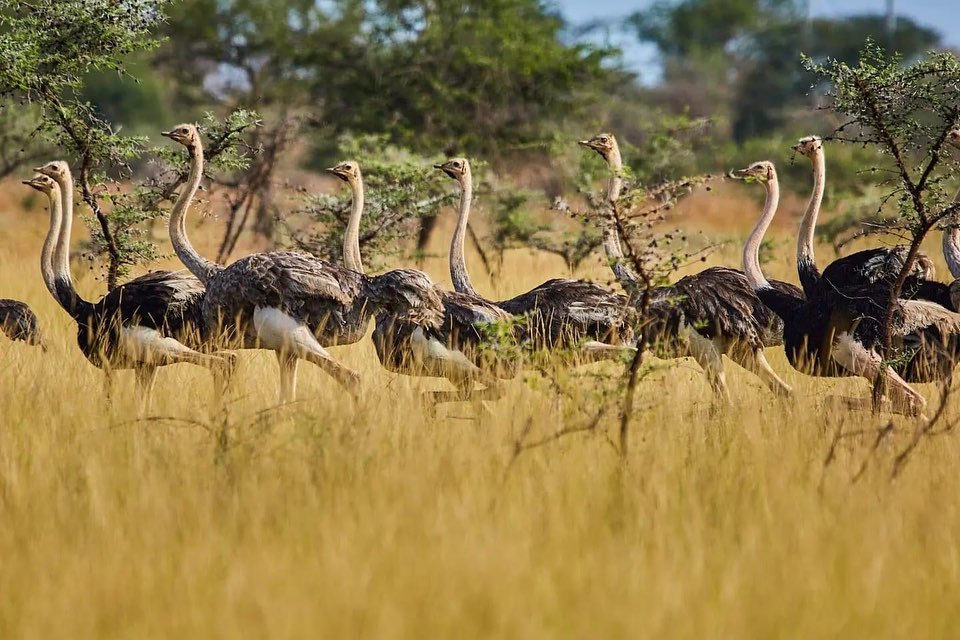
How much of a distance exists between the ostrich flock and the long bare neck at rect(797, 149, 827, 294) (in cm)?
1

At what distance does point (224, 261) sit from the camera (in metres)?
11.4

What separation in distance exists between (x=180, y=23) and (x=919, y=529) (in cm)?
1967

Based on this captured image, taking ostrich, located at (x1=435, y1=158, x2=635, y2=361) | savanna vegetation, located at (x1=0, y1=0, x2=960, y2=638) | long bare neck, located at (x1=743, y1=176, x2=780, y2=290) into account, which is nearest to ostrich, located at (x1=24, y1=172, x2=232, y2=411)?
savanna vegetation, located at (x1=0, y1=0, x2=960, y2=638)

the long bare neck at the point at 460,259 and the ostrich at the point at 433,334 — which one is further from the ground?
the long bare neck at the point at 460,259

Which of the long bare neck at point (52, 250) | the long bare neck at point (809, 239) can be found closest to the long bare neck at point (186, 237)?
the long bare neck at point (52, 250)

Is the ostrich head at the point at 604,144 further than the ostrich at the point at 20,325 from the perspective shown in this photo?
Yes

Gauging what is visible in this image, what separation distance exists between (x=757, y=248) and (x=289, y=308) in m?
2.26

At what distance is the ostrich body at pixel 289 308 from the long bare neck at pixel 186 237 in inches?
15.7

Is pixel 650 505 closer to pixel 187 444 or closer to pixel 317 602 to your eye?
pixel 317 602

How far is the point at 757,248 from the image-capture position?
6.78 metres

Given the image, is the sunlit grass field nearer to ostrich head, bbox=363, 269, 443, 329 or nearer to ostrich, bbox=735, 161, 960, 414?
ostrich, bbox=735, 161, 960, 414

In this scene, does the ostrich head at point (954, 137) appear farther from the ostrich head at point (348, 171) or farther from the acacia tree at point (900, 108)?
the ostrich head at point (348, 171)

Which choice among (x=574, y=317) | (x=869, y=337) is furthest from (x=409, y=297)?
(x=869, y=337)

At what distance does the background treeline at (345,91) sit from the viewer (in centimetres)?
822
